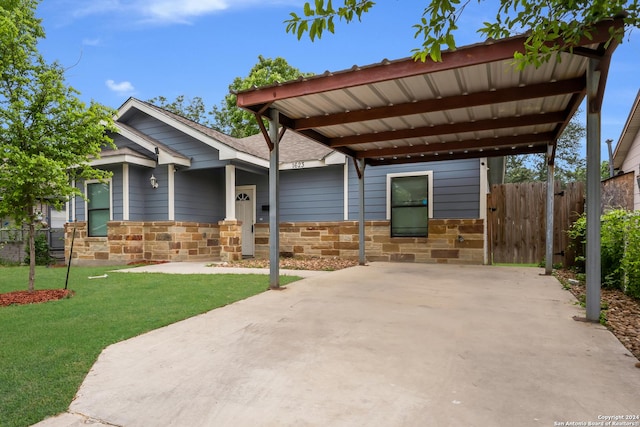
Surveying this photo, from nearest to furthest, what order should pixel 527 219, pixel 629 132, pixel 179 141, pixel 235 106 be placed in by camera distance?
pixel 527 219, pixel 179 141, pixel 629 132, pixel 235 106

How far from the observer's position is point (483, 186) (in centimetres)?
888

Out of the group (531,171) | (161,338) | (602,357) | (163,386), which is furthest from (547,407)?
(531,171)

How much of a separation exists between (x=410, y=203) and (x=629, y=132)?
762 cm

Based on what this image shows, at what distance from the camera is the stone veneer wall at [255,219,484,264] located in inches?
354

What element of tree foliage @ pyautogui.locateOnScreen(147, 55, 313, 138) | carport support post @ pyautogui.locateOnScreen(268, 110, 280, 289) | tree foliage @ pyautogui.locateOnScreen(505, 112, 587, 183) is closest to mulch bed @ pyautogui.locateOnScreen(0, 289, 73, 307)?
carport support post @ pyautogui.locateOnScreen(268, 110, 280, 289)

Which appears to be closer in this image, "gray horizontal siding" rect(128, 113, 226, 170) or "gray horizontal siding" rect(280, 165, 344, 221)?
"gray horizontal siding" rect(128, 113, 226, 170)

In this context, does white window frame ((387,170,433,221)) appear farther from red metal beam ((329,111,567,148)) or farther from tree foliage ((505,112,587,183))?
tree foliage ((505,112,587,183))

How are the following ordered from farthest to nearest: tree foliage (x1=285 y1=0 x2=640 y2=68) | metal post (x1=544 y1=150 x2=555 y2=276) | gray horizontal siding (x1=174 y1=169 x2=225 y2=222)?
1. gray horizontal siding (x1=174 y1=169 x2=225 y2=222)
2. metal post (x1=544 y1=150 x2=555 y2=276)
3. tree foliage (x1=285 y1=0 x2=640 y2=68)

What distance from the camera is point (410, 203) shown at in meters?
9.66

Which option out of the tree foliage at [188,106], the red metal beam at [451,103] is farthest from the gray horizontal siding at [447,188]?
the tree foliage at [188,106]

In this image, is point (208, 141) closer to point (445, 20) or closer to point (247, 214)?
point (247, 214)

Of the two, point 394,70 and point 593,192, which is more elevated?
point 394,70

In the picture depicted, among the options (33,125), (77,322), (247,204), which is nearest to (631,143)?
(247,204)

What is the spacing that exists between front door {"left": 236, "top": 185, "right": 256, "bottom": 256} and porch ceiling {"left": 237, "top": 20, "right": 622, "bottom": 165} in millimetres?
4777
